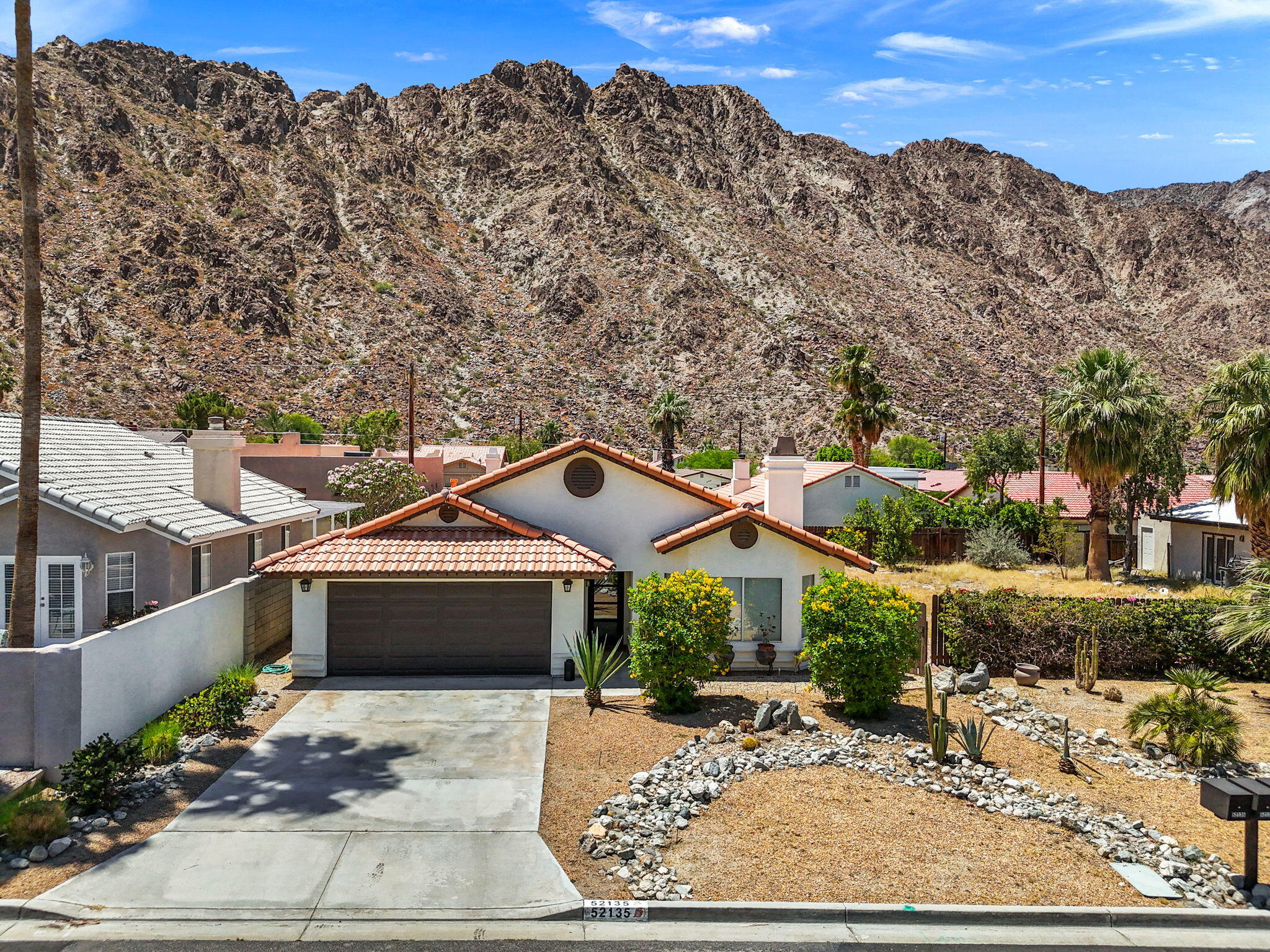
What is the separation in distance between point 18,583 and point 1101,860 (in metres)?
14.5

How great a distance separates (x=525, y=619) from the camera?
60.3 feet

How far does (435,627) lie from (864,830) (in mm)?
10434

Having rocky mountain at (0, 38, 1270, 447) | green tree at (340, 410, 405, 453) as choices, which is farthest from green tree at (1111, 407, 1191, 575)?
rocky mountain at (0, 38, 1270, 447)

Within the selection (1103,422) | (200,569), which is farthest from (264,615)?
(1103,422)

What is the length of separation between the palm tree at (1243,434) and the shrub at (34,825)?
2760 cm

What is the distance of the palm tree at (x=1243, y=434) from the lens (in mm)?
23906

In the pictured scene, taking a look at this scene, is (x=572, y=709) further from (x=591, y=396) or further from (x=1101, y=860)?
(x=591, y=396)

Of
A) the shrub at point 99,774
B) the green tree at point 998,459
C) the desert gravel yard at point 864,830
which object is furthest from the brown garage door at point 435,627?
the green tree at point 998,459

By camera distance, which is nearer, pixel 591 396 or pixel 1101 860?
pixel 1101 860

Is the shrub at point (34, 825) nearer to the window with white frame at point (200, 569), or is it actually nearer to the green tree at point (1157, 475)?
the window with white frame at point (200, 569)

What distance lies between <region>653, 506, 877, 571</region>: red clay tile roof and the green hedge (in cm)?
254

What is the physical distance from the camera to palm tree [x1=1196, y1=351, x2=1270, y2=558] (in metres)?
23.9

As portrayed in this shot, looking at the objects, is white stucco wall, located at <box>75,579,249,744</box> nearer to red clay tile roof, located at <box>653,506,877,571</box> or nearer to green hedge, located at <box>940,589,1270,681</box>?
red clay tile roof, located at <box>653,506,877,571</box>

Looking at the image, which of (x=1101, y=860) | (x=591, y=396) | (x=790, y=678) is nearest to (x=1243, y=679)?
(x=790, y=678)
